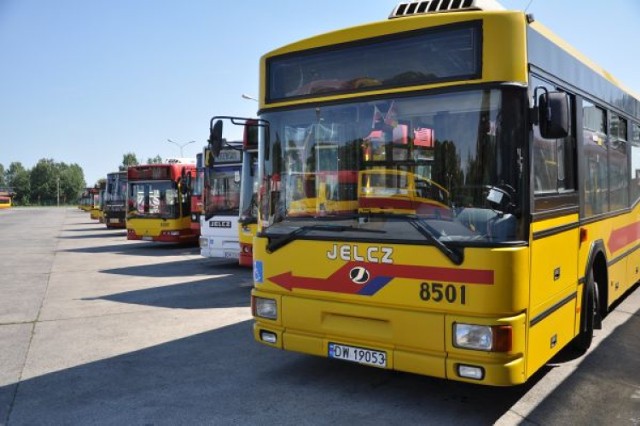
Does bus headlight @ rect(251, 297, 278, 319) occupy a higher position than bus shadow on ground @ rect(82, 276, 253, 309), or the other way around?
bus headlight @ rect(251, 297, 278, 319)

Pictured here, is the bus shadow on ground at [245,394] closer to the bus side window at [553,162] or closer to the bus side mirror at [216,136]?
the bus side window at [553,162]

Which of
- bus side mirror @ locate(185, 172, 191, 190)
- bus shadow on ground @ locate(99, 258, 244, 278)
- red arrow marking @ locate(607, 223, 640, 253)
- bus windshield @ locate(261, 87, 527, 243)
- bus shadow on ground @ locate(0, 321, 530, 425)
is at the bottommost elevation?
bus shadow on ground @ locate(0, 321, 530, 425)

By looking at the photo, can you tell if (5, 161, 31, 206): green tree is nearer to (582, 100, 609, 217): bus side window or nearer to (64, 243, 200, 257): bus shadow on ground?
(64, 243, 200, 257): bus shadow on ground

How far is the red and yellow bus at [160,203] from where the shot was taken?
19266 mm

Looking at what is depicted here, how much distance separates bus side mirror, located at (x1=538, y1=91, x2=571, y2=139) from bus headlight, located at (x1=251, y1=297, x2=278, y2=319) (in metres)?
2.66

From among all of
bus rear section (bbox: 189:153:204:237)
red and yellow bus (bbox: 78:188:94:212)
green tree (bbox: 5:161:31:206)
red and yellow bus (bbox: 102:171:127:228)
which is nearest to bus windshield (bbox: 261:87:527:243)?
bus rear section (bbox: 189:153:204:237)

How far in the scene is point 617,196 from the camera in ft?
22.8

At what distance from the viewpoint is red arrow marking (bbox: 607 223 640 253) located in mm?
6637

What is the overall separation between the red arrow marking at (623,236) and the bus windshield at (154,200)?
47.8 ft

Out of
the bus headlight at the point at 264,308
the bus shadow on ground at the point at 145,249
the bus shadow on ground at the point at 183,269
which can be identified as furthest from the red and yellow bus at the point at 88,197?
the bus headlight at the point at 264,308

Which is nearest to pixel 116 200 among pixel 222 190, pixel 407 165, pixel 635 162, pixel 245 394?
pixel 222 190

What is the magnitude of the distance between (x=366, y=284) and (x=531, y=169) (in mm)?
1503

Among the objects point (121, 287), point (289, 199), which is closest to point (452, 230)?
point (289, 199)

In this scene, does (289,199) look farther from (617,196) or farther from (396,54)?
(617,196)
